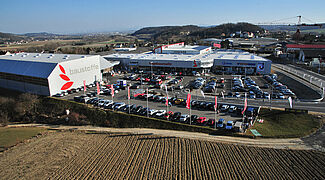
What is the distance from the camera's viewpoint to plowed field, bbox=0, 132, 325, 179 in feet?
48.7

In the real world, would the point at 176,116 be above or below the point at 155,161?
above

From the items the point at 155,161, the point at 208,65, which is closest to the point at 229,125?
the point at 155,161

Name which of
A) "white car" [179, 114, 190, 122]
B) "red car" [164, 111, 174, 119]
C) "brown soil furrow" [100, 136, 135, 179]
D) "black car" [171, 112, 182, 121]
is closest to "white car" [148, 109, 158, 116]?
"red car" [164, 111, 174, 119]

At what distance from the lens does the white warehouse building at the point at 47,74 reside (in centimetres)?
3156

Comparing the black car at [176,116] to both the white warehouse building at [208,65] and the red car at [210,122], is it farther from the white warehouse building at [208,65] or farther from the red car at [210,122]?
the white warehouse building at [208,65]

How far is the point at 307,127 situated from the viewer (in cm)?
1978

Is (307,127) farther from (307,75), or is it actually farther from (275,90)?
(307,75)

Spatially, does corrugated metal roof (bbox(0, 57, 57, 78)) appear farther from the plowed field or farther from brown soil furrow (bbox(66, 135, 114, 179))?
brown soil furrow (bbox(66, 135, 114, 179))

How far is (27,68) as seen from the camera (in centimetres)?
3456

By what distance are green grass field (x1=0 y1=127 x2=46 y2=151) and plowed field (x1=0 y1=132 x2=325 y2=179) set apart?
6.26ft

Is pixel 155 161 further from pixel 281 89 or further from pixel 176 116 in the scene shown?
pixel 281 89

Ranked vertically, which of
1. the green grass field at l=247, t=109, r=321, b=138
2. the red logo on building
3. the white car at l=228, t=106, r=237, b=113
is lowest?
the green grass field at l=247, t=109, r=321, b=138

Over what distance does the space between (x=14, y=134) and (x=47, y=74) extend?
32.0 ft

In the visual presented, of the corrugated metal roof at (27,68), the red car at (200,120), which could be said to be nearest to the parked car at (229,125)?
the red car at (200,120)
